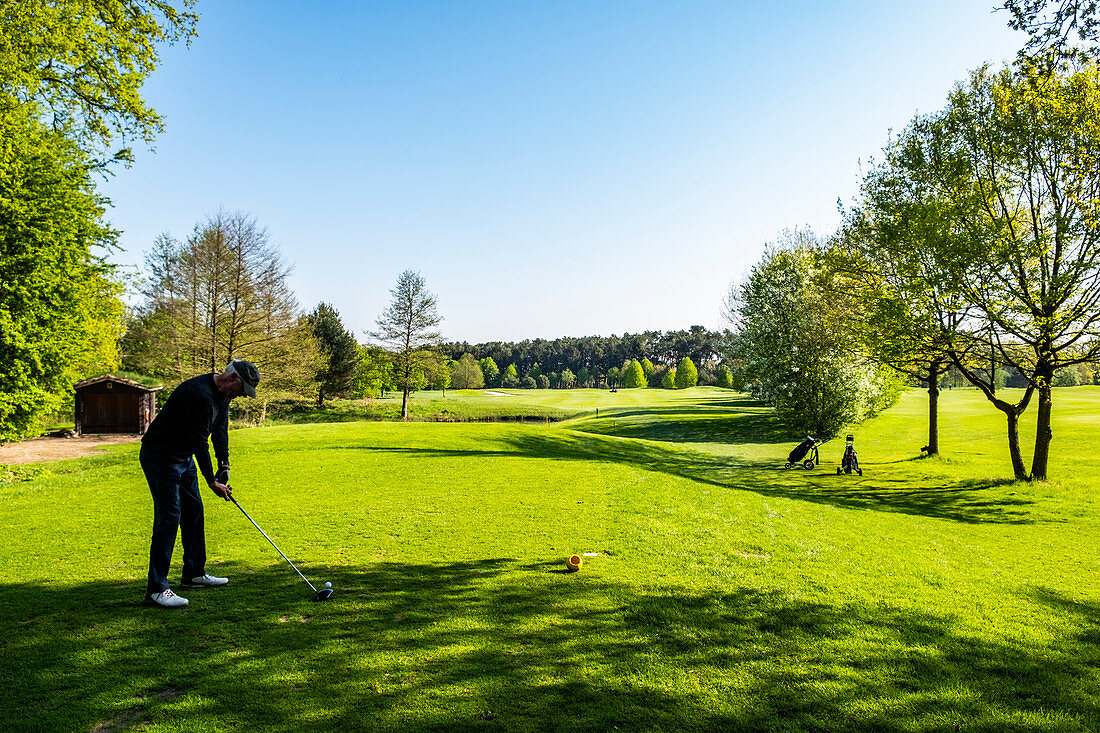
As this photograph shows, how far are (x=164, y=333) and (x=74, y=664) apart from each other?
→ 38123 millimetres

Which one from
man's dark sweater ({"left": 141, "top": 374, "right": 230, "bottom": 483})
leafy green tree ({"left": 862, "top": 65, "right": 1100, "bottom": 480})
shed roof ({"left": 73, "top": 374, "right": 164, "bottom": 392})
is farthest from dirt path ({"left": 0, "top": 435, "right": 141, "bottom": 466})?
leafy green tree ({"left": 862, "top": 65, "right": 1100, "bottom": 480})

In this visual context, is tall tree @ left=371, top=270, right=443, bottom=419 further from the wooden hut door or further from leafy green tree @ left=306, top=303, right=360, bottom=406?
the wooden hut door

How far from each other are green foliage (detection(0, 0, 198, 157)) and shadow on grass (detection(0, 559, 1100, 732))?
45.4 feet

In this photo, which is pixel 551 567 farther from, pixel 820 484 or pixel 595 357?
pixel 595 357

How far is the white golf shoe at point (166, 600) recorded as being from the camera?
19.3 ft

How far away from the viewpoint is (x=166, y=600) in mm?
5898

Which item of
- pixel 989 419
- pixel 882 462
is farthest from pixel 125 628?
pixel 989 419

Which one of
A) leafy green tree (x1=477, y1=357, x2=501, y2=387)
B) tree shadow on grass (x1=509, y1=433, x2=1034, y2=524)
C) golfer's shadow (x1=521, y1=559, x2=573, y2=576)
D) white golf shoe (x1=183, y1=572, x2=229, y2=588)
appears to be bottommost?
tree shadow on grass (x1=509, y1=433, x2=1034, y2=524)

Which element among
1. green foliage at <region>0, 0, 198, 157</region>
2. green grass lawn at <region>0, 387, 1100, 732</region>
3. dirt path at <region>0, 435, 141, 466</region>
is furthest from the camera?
dirt path at <region>0, 435, 141, 466</region>

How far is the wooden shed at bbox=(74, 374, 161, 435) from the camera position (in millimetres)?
34156

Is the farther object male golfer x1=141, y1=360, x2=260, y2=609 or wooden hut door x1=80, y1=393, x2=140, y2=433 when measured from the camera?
wooden hut door x1=80, y1=393, x2=140, y2=433

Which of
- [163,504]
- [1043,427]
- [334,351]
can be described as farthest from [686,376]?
[163,504]

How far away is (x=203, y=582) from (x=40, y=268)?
17.0 meters

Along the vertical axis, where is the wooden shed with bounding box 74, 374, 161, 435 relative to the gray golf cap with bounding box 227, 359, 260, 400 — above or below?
below
